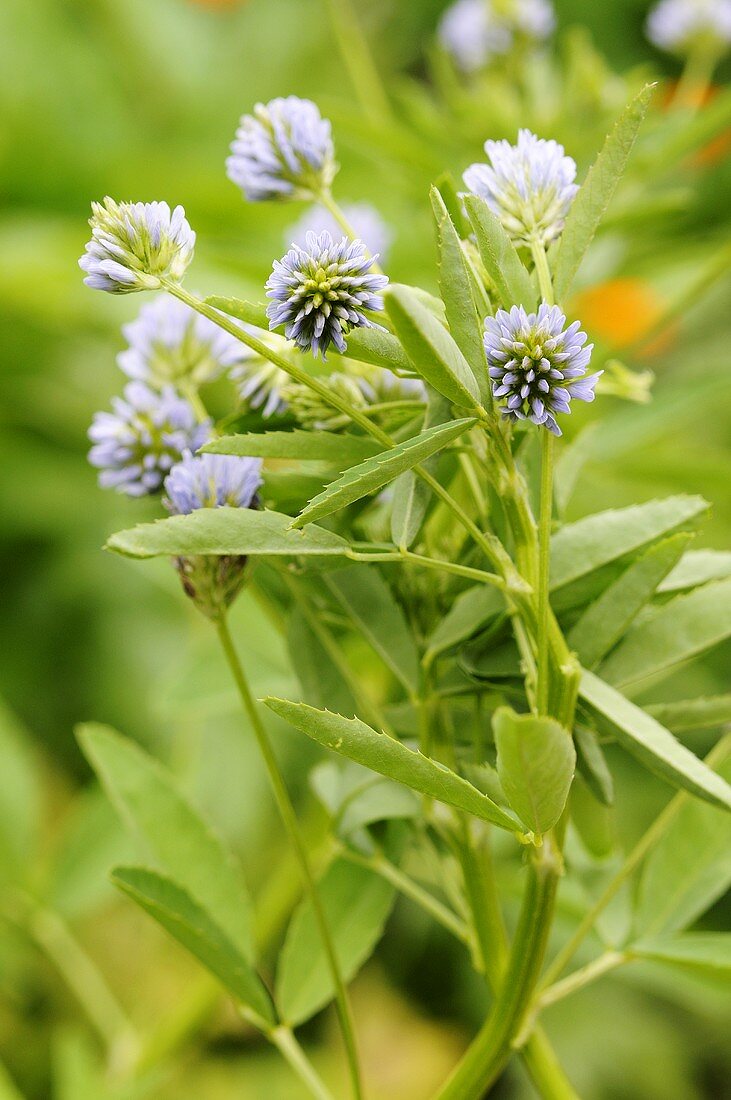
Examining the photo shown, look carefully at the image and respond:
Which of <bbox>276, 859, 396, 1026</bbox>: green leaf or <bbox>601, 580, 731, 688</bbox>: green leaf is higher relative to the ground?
<bbox>601, 580, 731, 688</bbox>: green leaf

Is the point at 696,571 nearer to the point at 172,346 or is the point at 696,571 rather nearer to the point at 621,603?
the point at 621,603

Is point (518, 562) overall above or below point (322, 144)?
below

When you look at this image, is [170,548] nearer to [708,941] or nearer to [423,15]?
[708,941]

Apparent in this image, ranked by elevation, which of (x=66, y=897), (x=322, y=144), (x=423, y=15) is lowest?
(x=66, y=897)

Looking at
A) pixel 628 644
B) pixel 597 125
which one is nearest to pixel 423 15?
pixel 597 125

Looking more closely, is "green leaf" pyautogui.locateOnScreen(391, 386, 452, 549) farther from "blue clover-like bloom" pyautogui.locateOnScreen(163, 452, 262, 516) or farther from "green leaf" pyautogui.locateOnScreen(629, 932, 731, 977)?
"green leaf" pyautogui.locateOnScreen(629, 932, 731, 977)

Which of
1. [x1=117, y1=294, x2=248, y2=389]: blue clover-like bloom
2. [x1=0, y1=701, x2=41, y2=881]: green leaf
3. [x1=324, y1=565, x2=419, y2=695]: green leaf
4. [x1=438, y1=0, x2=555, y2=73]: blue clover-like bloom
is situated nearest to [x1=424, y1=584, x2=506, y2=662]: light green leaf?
[x1=324, y1=565, x2=419, y2=695]: green leaf

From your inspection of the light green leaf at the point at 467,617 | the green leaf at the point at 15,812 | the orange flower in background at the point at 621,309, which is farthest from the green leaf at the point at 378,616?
the orange flower in background at the point at 621,309
